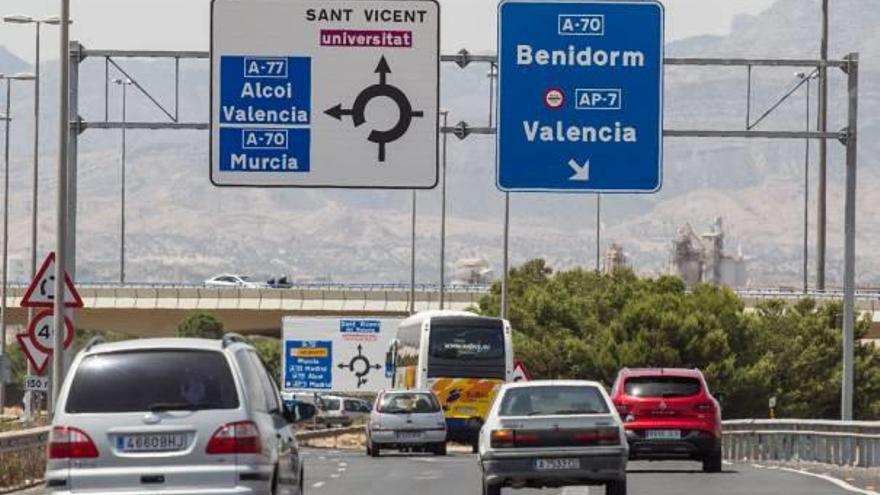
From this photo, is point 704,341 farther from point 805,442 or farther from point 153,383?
point 153,383

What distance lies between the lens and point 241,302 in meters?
132

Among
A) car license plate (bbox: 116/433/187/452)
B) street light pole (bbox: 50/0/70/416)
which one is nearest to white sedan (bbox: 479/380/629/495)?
car license plate (bbox: 116/433/187/452)

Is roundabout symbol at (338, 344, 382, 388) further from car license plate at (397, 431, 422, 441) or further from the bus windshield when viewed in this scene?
car license plate at (397, 431, 422, 441)

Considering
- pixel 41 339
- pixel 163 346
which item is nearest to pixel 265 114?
pixel 41 339

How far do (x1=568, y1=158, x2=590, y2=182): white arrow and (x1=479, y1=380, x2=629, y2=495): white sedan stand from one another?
11832 mm

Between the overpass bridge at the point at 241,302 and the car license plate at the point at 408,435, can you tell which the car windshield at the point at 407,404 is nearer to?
the car license plate at the point at 408,435

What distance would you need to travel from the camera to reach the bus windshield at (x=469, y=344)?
2422 inches

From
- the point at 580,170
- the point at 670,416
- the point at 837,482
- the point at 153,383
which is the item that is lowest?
the point at 837,482

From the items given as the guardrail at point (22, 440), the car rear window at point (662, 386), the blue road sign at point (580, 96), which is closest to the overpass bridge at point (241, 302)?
the blue road sign at point (580, 96)

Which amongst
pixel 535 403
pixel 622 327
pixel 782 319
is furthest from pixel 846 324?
pixel 782 319

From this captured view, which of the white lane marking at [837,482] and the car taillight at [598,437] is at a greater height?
the car taillight at [598,437]

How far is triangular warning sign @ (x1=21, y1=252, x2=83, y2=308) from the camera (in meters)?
38.3

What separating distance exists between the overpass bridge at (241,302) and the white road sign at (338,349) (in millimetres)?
49120

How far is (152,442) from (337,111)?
19486 millimetres
